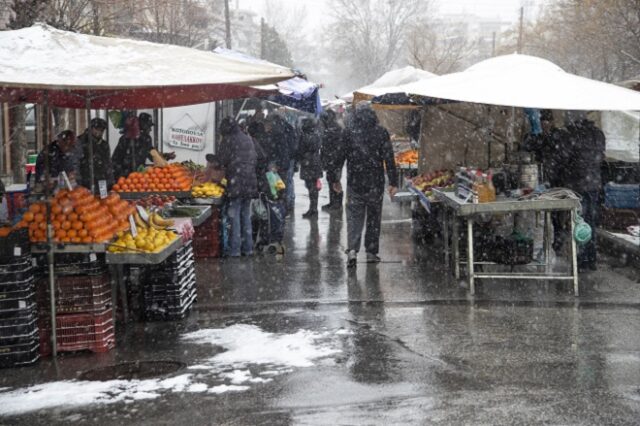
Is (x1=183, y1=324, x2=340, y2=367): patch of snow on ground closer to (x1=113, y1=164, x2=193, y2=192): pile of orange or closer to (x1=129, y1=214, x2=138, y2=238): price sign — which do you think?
(x1=129, y1=214, x2=138, y2=238): price sign

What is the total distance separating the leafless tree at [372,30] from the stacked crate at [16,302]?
78.3 m

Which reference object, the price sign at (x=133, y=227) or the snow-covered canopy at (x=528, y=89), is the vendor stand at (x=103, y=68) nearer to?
the price sign at (x=133, y=227)

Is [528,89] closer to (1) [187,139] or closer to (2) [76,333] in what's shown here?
(2) [76,333]

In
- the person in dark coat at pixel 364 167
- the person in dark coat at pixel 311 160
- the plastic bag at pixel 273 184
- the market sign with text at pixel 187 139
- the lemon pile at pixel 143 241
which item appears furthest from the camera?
the market sign with text at pixel 187 139

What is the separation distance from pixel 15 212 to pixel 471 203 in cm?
503

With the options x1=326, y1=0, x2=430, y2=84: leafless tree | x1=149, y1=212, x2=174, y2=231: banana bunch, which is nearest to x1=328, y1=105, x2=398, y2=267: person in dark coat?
x1=149, y1=212, x2=174, y2=231: banana bunch

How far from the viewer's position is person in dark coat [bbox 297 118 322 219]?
56.5ft

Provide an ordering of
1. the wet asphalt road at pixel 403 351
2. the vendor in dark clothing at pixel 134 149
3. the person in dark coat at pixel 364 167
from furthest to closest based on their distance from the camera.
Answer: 1. the vendor in dark clothing at pixel 134 149
2. the person in dark coat at pixel 364 167
3. the wet asphalt road at pixel 403 351

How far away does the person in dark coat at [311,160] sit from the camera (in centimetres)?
1722

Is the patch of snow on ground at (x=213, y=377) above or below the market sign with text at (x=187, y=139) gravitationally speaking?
below

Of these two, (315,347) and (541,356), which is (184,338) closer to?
(315,347)

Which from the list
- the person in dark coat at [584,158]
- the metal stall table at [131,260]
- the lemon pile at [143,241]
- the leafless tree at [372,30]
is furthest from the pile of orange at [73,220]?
the leafless tree at [372,30]

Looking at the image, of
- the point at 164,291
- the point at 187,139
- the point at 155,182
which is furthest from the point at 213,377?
the point at 187,139

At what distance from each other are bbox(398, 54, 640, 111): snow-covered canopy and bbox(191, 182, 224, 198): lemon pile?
3.25 meters
